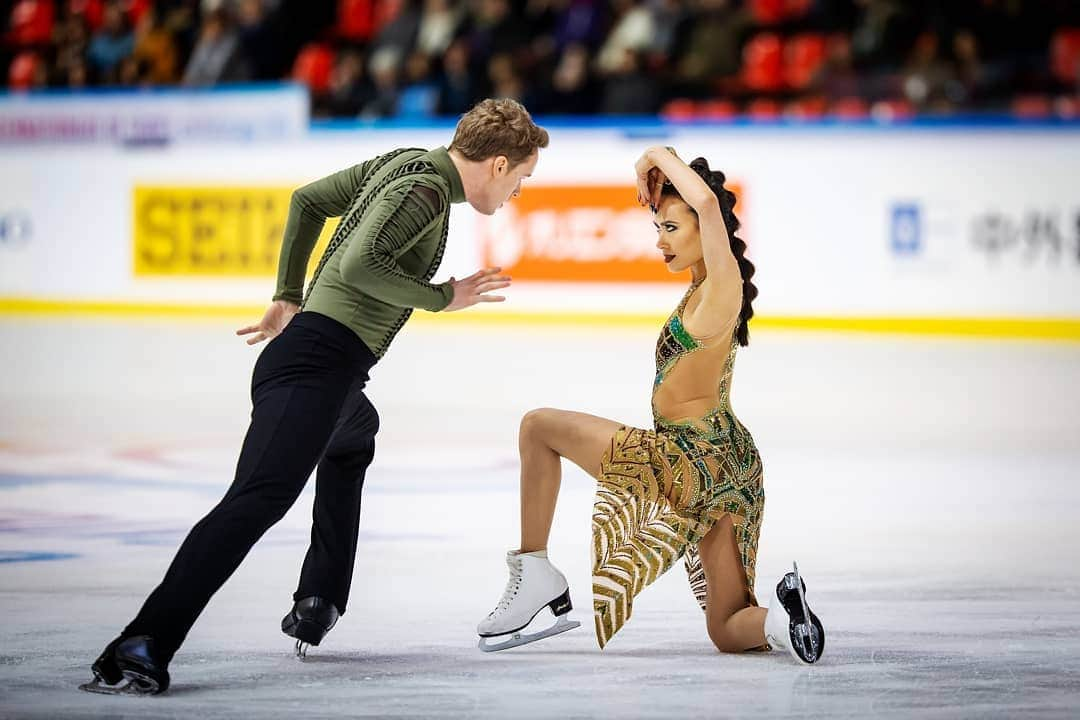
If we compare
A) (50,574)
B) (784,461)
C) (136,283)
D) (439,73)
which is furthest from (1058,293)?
(50,574)

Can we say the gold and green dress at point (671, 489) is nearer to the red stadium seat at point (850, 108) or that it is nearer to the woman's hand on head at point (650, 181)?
the woman's hand on head at point (650, 181)

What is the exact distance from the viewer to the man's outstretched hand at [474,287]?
3457 millimetres

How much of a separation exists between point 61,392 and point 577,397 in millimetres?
2876

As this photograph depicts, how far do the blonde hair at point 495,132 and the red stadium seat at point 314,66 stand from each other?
12401 mm

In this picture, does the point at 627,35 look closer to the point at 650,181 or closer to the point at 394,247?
the point at 650,181

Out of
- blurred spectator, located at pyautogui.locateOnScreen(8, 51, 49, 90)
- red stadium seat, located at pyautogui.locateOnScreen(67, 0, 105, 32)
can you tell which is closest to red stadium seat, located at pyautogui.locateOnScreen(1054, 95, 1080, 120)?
blurred spectator, located at pyautogui.locateOnScreen(8, 51, 49, 90)

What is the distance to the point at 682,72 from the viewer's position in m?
13.6

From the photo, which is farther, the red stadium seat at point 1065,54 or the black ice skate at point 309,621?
the red stadium seat at point 1065,54

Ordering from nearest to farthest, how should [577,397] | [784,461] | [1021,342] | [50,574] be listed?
[50,574]
[784,461]
[577,397]
[1021,342]

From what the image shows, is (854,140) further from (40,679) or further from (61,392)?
(40,679)

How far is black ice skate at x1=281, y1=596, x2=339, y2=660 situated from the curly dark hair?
1.14 metres

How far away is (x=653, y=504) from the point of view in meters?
3.58

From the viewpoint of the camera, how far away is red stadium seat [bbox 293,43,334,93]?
15656mm

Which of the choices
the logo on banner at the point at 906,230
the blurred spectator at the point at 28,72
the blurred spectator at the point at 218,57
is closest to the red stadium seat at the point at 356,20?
the blurred spectator at the point at 218,57
